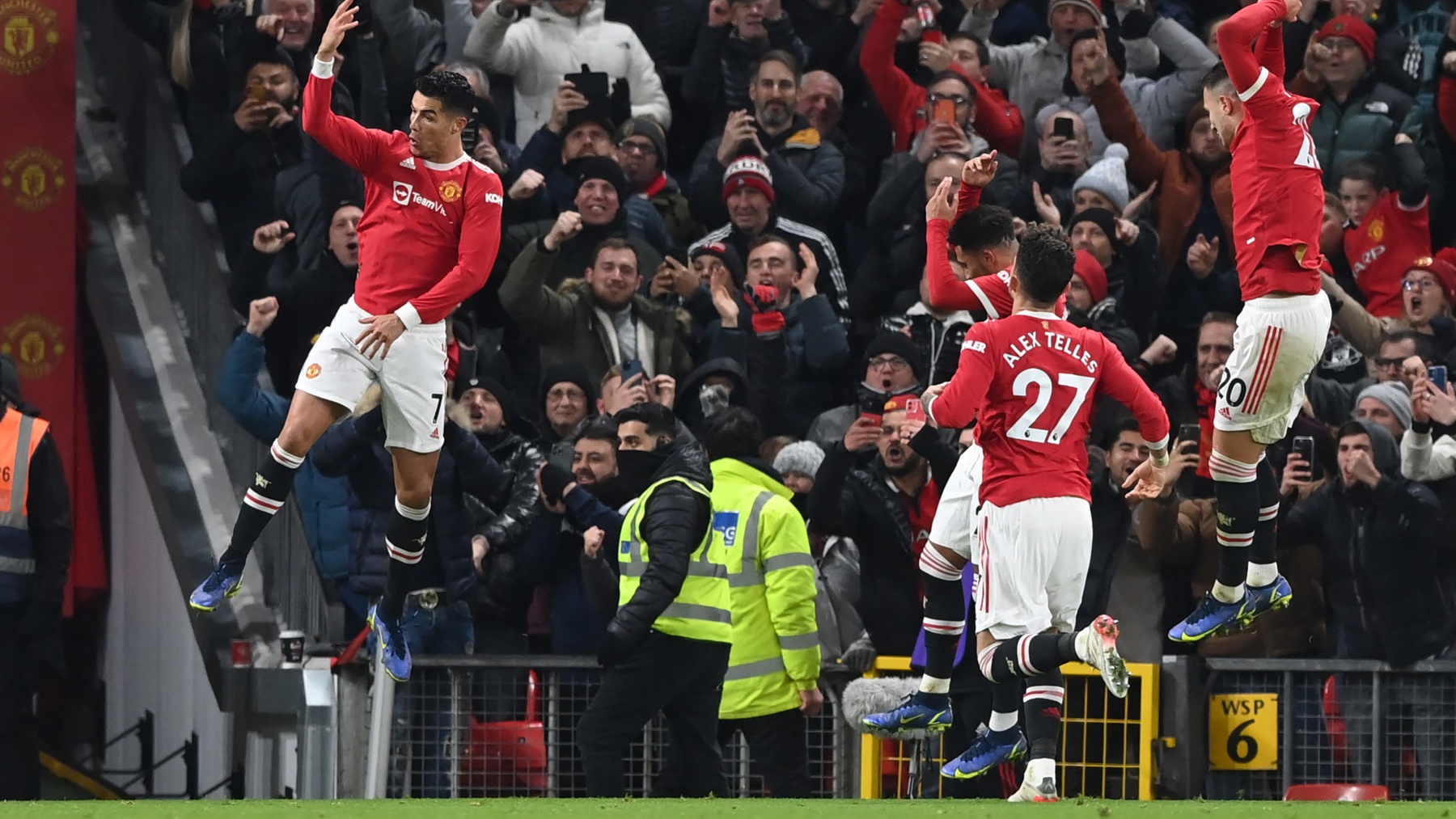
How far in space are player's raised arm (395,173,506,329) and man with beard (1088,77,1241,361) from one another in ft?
16.6

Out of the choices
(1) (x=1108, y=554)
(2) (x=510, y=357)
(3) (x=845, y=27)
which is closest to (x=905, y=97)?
(3) (x=845, y=27)

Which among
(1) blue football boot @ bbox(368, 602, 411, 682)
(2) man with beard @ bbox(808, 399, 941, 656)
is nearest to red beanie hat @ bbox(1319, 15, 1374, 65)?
(2) man with beard @ bbox(808, 399, 941, 656)

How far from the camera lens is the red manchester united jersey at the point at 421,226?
9750 mm

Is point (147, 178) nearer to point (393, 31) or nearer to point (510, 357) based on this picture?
point (393, 31)

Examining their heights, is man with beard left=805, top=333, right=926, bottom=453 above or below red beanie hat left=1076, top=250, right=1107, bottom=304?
below

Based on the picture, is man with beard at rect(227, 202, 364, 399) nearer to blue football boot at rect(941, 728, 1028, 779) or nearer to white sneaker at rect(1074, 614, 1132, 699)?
blue football boot at rect(941, 728, 1028, 779)

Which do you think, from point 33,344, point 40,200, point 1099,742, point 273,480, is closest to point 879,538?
point 1099,742

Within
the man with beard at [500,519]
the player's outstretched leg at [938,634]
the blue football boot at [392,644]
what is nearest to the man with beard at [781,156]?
the man with beard at [500,519]

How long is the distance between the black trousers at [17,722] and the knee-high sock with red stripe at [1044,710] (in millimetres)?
5039

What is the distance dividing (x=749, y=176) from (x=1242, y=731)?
4496 mm

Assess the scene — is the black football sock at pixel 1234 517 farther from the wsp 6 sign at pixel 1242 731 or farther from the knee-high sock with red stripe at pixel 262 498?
the knee-high sock with red stripe at pixel 262 498

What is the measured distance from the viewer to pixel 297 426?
9766mm

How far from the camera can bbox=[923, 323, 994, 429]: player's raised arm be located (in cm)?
877

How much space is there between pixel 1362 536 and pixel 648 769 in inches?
136
